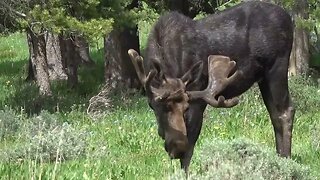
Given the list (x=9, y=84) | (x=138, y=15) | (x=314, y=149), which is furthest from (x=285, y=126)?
(x=9, y=84)

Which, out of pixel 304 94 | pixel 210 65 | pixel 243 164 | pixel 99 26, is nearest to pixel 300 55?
pixel 304 94

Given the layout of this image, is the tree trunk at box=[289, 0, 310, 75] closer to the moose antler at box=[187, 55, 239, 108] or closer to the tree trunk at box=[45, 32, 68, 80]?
the tree trunk at box=[45, 32, 68, 80]

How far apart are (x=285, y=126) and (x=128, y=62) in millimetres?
10186

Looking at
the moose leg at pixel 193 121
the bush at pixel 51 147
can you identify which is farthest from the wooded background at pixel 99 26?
the moose leg at pixel 193 121

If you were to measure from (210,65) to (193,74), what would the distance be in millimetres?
487

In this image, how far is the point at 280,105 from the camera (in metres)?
8.88

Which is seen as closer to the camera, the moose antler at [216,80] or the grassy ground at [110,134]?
the moose antler at [216,80]

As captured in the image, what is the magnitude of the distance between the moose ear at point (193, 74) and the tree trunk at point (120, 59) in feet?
35.9

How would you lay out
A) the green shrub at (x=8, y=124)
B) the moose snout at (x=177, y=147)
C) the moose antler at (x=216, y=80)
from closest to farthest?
1. the moose snout at (x=177, y=147)
2. the moose antler at (x=216, y=80)
3. the green shrub at (x=8, y=124)

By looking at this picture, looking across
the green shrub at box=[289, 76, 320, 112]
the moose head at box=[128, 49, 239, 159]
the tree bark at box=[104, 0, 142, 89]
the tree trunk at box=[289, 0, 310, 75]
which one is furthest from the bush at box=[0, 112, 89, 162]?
the tree trunk at box=[289, 0, 310, 75]

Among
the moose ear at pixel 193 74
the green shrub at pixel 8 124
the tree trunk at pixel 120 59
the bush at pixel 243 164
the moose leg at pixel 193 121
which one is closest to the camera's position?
the bush at pixel 243 164

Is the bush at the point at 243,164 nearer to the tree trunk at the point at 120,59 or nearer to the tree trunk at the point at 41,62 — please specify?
the tree trunk at the point at 41,62

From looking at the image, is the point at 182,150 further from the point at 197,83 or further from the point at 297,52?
the point at 297,52

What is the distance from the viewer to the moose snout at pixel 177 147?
662 cm
